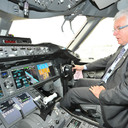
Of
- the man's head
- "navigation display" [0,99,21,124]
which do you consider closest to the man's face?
the man's head

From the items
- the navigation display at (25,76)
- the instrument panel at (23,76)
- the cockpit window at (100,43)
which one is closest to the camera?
the instrument panel at (23,76)

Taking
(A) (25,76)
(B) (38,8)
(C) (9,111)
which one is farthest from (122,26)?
(C) (9,111)

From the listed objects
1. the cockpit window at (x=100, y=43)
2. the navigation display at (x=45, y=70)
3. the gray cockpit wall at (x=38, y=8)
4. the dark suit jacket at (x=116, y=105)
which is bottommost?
the dark suit jacket at (x=116, y=105)

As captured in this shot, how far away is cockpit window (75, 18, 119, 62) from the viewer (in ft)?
7.70

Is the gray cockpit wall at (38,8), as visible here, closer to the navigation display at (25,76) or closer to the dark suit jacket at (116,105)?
the navigation display at (25,76)

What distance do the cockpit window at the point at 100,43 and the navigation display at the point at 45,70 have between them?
1009 mm

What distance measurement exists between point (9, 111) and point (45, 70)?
733mm

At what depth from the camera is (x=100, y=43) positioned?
2.55 metres

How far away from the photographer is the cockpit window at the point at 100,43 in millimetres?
2348

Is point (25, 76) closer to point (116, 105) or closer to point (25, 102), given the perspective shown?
point (25, 102)

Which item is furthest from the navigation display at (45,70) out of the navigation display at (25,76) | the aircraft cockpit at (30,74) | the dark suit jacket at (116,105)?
the dark suit jacket at (116,105)

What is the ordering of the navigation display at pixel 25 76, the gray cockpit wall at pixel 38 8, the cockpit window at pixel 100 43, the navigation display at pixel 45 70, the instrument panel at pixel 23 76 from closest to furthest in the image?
the gray cockpit wall at pixel 38 8 → the instrument panel at pixel 23 76 → the navigation display at pixel 25 76 → the navigation display at pixel 45 70 → the cockpit window at pixel 100 43

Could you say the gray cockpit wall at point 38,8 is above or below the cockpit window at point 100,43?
above

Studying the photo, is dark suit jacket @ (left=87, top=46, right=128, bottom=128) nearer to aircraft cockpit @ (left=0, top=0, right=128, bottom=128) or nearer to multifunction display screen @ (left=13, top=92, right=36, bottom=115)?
aircraft cockpit @ (left=0, top=0, right=128, bottom=128)
